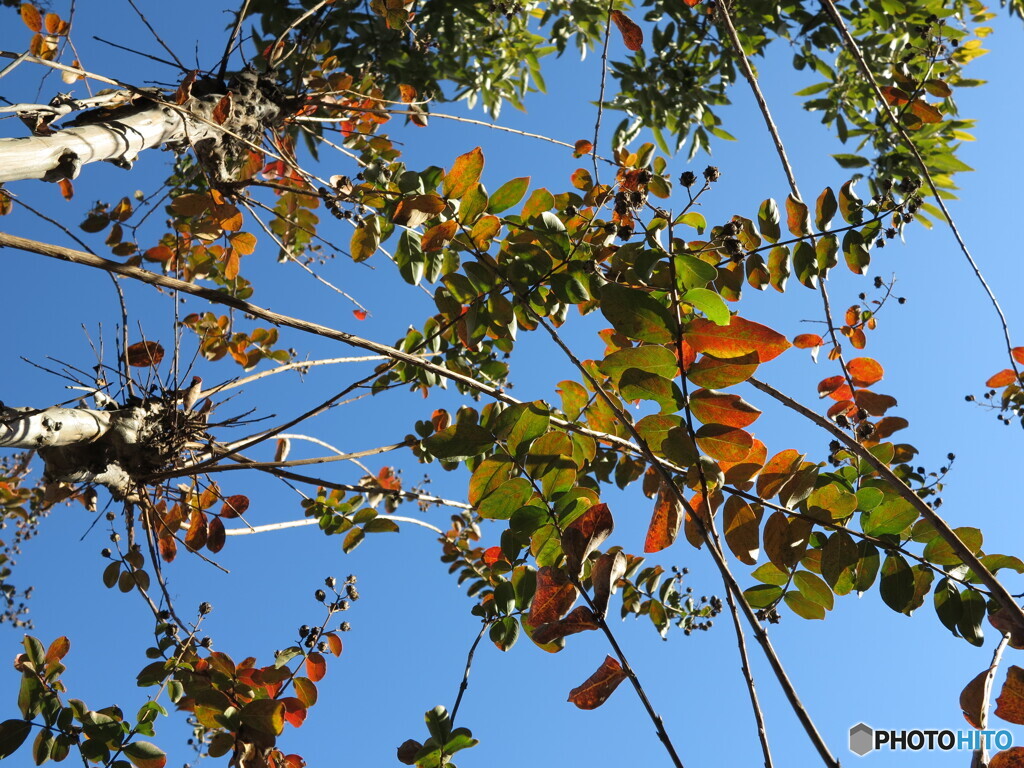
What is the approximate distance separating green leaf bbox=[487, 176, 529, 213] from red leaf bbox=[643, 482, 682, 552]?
0.73 m

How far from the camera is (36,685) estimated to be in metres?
1.35

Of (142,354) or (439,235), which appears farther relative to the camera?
(142,354)

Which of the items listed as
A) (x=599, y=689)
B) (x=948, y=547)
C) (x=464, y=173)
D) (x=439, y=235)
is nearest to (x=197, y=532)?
(x=439, y=235)

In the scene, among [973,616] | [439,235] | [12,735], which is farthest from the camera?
[439,235]

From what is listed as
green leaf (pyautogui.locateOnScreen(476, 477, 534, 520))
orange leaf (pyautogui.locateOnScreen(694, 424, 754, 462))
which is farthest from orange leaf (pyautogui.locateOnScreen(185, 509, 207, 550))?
orange leaf (pyautogui.locateOnScreen(694, 424, 754, 462))

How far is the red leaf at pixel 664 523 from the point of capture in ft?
3.13

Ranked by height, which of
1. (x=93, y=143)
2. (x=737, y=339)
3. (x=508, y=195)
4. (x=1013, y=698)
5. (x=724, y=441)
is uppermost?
(x=93, y=143)

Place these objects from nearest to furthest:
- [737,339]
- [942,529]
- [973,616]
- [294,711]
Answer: [942,529] < [737,339] < [973,616] < [294,711]

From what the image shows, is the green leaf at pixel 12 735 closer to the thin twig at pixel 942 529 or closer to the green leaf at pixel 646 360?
the green leaf at pixel 646 360

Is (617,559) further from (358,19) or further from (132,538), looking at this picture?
(358,19)

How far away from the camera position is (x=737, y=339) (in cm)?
99

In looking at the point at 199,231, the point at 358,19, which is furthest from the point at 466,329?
the point at 358,19

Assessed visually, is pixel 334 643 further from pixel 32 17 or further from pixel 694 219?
pixel 32 17

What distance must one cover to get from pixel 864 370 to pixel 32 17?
280cm
